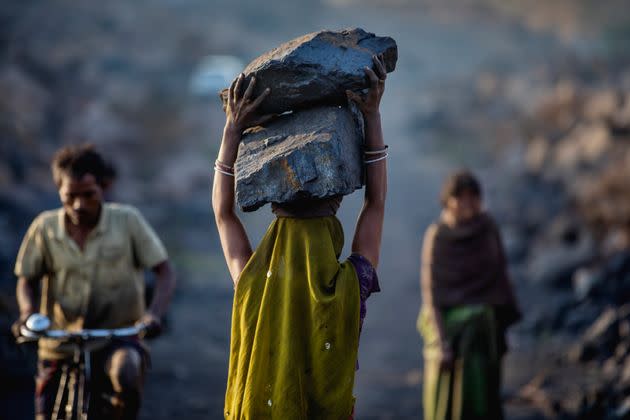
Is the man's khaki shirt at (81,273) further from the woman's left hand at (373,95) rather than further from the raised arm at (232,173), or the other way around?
the woman's left hand at (373,95)

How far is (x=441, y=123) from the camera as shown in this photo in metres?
31.2

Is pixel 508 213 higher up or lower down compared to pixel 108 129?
lower down

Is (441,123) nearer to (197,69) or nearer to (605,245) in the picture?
(197,69)

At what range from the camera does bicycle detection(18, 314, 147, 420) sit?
4.25 metres

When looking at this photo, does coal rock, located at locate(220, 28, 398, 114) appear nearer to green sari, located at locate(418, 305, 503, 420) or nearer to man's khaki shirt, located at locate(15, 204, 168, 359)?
man's khaki shirt, located at locate(15, 204, 168, 359)

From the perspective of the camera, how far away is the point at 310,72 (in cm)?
337

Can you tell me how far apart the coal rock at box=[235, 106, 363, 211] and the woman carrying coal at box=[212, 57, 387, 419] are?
105mm

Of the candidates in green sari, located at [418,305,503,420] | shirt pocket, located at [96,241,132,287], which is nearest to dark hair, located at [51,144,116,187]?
shirt pocket, located at [96,241,132,287]

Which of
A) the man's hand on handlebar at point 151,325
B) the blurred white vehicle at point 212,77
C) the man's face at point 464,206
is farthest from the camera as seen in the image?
the blurred white vehicle at point 212,77

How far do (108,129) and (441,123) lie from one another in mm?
14707

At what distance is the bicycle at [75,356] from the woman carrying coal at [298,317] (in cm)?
138

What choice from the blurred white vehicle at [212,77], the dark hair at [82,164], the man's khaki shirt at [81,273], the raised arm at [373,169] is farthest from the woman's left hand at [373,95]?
the blurred white vehicle at [212,77]

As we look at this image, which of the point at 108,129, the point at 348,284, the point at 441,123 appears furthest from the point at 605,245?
the point at 441,123

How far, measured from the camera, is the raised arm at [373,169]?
339cm
